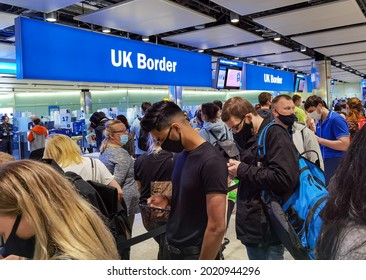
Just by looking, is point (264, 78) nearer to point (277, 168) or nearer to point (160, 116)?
point (277, 168)

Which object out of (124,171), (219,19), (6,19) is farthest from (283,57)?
(124,171)

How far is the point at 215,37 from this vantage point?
6902mm

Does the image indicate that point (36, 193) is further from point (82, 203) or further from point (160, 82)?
point (160, 82)


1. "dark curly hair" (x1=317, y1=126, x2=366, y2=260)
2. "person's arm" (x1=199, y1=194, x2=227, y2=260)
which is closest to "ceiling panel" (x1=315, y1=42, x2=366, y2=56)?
"person's arm" (x1=199, y1=194, x2=227, y2=260)

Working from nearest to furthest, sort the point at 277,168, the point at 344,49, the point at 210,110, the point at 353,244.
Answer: the point at 353,244 < the point at 277,168 < the point at 210,110 < the point at 344,49

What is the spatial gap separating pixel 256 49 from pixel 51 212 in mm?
8660

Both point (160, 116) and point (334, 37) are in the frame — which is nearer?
point (160, 116)

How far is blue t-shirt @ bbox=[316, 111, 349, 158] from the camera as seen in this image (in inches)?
143

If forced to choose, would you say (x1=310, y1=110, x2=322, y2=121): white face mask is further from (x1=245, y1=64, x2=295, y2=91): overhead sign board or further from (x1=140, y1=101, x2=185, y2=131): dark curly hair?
(x1=140, y1=101, x2=185, y2=131): dark curly hair

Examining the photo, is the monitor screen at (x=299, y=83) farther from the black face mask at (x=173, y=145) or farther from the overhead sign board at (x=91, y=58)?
the black face mask at (x=173, y=145)

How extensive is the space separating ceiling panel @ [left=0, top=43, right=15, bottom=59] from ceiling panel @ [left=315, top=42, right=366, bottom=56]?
7.75 metres

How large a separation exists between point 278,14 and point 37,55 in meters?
3.89

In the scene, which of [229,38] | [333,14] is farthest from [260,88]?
[333,14]

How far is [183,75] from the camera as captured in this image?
4.27 meters
